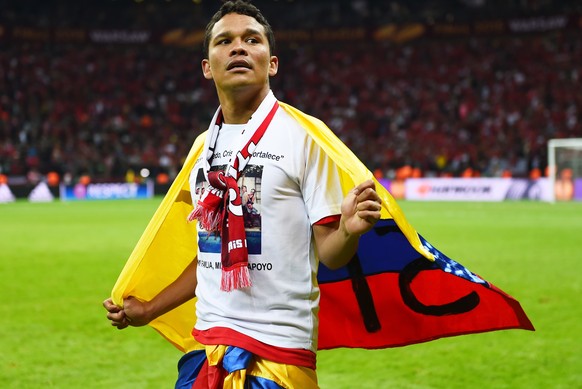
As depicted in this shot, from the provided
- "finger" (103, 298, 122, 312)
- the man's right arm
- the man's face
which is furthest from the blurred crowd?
the man's face

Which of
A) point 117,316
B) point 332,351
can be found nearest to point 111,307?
point 117,316

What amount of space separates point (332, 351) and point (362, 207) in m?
4.38

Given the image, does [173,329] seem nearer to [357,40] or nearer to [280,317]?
[280,317]

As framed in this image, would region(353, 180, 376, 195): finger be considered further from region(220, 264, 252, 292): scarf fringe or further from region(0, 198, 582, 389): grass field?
region(0, 198, 582, 389): grass field

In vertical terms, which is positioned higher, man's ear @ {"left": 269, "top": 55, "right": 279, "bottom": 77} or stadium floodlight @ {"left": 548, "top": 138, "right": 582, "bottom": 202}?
man's ear @ {"left": 269, "top": 55, "right": 279, "bottom": 77}

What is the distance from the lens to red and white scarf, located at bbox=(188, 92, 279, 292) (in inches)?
109

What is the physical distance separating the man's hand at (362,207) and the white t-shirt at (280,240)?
0.17 meters

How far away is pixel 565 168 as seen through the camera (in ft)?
91.9

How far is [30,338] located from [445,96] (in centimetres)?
3524

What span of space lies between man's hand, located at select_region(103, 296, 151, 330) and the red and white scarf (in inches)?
21.2

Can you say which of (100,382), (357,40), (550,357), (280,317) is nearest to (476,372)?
(550,357)

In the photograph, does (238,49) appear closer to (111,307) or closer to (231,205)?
(231,205)

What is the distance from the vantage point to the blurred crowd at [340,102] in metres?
34.9

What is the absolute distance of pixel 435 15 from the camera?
1679 inches
